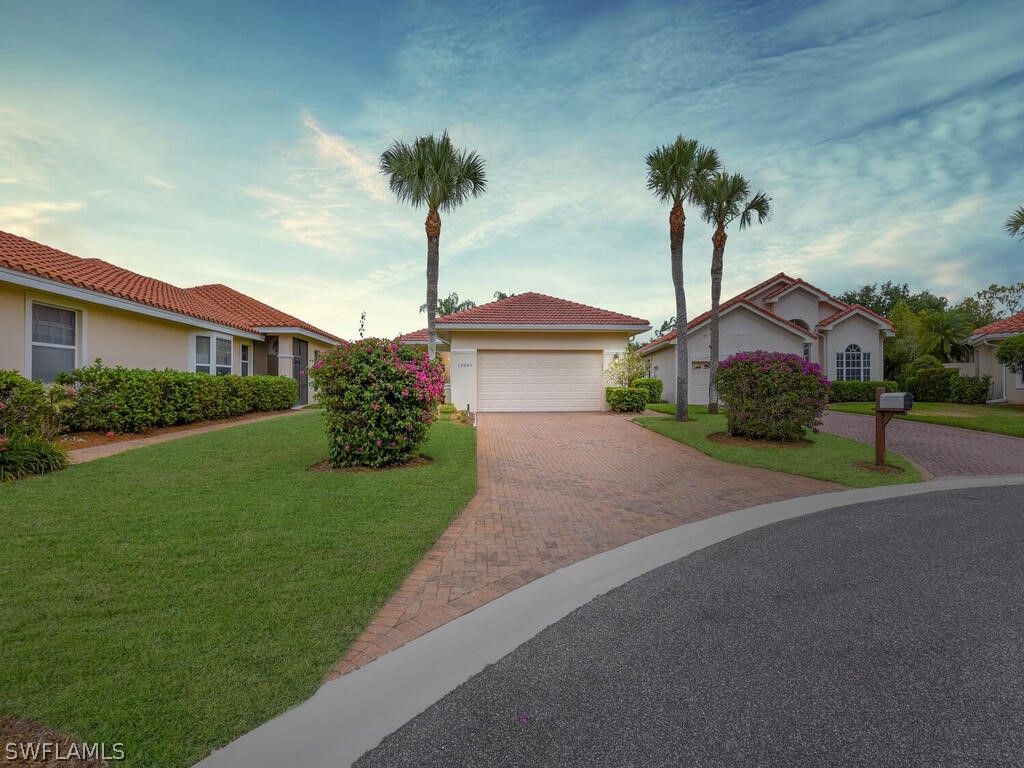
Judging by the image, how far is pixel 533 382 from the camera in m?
20.0

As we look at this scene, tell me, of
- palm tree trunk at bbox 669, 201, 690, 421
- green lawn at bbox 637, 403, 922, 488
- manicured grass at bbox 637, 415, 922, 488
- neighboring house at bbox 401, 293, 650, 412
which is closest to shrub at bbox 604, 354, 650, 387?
neighboring house at bbox 401, 293, 650, 412

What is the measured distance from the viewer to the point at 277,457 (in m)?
8.79

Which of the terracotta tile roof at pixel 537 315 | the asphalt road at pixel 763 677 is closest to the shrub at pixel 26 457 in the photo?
the asphalt road at pixel 763 677

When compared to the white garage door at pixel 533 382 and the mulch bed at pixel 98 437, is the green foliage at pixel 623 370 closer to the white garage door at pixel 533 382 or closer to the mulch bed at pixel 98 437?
the white garage door at pixel 533 382

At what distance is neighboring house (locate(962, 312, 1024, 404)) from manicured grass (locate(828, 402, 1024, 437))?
181cm

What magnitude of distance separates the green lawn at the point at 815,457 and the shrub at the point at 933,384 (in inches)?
667

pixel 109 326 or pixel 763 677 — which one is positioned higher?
pixel 109 326

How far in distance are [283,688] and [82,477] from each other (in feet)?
22.0

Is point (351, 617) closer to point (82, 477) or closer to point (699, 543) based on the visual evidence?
point (699, 543)

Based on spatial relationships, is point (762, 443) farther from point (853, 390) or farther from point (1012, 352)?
point (853, 390)

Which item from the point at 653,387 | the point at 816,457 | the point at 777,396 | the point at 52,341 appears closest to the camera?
the point at 816,457

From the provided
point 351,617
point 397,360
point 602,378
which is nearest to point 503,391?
point 602,378

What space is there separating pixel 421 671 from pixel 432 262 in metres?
16.3

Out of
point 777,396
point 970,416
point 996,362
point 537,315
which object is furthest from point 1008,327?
point 537,315
